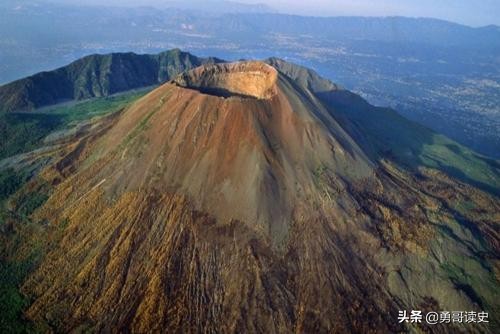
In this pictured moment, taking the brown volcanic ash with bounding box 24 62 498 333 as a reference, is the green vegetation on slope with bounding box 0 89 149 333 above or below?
below

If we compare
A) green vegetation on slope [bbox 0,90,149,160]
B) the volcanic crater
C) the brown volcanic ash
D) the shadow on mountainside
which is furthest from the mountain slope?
the brown volcanic ash

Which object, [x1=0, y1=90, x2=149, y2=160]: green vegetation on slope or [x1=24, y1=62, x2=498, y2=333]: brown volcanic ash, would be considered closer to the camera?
[x1=24, y1=62, x2=498, y2=333]: brown volcanic ash

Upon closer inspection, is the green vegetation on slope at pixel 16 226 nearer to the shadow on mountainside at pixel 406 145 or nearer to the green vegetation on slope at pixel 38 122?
the green vegetation on slope at pixel 38 122

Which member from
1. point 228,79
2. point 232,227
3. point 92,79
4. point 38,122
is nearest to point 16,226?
point 232,227

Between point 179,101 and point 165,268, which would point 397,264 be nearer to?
point 165,268

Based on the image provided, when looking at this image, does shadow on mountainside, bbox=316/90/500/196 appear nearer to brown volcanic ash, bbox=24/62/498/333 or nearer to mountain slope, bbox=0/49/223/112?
brown volcanic ash, bbox=24/62/498/333
